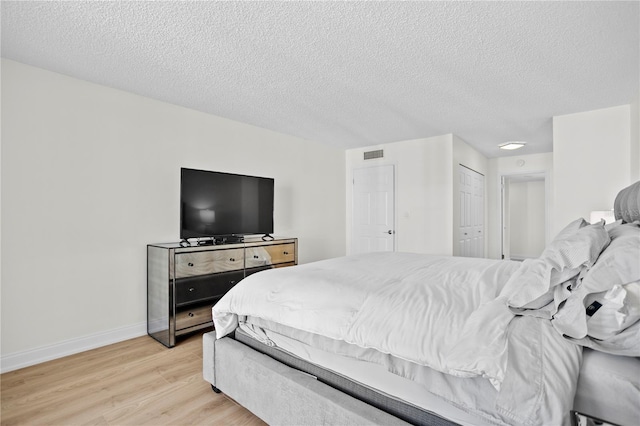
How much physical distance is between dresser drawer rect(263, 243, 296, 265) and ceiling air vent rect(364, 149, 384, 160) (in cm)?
233

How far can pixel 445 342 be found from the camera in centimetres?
116

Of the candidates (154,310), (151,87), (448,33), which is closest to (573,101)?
(448,33)

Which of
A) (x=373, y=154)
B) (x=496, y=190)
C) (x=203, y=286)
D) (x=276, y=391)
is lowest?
(x=276, y=391)

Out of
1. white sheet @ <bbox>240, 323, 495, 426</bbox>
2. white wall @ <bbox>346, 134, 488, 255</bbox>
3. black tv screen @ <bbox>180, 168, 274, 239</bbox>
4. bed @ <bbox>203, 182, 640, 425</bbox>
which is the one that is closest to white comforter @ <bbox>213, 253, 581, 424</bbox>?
bed @ <bbox>203, 182, 640, 425</bbox>

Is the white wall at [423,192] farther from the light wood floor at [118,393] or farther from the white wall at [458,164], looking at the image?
the light wood floor at [118,393]

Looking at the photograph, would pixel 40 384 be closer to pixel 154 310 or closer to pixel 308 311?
pixel 154 310

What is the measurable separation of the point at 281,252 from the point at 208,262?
0.99 m

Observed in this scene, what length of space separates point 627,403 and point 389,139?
4494 millimetres

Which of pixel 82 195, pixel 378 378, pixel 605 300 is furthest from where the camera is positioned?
pixel 82 195

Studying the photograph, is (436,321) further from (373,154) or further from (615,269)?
(373,154)

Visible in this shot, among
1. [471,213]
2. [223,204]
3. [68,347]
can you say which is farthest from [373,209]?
[68,347]

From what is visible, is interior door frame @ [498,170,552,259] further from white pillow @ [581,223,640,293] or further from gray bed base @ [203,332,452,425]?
gray bed base @ [203,332,452,425]

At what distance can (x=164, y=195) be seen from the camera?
3416mm

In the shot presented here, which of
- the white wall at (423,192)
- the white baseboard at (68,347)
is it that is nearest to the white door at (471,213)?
the white wall at (423,192)
